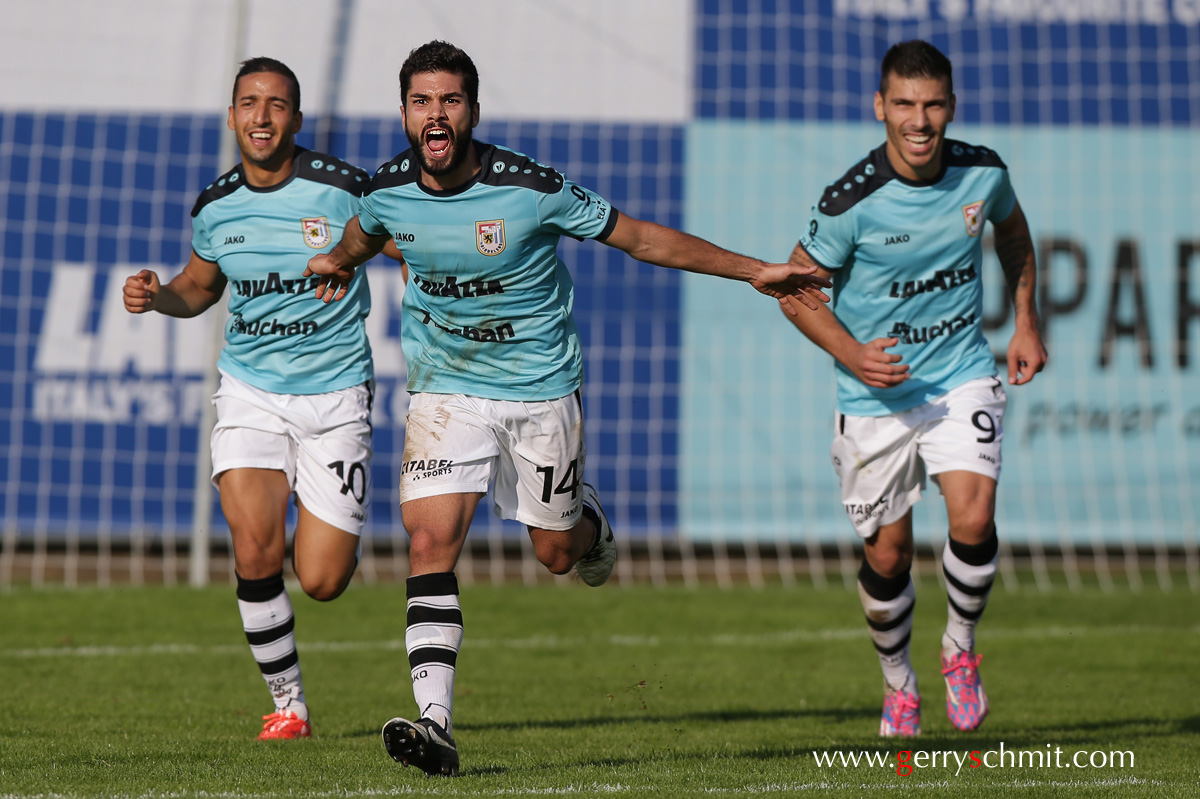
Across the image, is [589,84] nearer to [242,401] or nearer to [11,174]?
[11,174]

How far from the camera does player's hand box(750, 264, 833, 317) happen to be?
4.96 m

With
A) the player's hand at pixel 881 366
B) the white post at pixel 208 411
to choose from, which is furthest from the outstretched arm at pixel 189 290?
the white post at pixel 208 411

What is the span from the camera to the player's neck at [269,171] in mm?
6168

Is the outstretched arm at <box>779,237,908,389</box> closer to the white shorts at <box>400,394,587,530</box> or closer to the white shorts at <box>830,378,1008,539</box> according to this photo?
the white shorts at <box>830,378,1008,539</box>

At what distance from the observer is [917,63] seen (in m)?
6.01

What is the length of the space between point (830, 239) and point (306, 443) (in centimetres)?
233

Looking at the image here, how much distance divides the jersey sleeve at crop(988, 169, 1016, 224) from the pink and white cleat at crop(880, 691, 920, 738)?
2.06 metres

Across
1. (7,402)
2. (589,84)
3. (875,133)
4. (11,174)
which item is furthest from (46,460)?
(875,133)

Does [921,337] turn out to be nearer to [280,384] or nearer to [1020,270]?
[1020,270]

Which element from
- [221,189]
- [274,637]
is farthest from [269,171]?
[274,637]

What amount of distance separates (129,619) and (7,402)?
272 cm

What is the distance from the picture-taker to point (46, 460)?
1127cm

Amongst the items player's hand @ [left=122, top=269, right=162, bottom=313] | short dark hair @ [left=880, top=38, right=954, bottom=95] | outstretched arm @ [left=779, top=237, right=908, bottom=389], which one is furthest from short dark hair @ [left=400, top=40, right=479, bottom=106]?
short dark hair @ [left=880, top=38, right=954, bottom=95]

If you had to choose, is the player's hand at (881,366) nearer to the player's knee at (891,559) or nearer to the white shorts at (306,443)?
the player's knee at (891,559)
